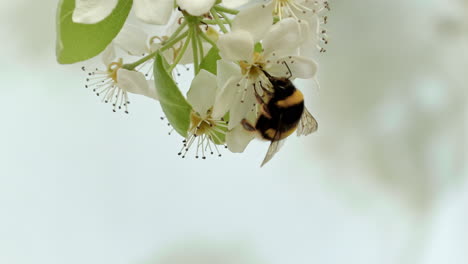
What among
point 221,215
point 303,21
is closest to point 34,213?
point 221,215

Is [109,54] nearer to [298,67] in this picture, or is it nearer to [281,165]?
[298,67]

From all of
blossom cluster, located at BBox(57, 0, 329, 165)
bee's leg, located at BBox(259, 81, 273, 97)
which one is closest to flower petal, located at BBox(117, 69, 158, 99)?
blossom cluster, located at BBox(57, 0, 329, 165)

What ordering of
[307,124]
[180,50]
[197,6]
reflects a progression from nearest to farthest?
[197,6], [180,50], [307,124]

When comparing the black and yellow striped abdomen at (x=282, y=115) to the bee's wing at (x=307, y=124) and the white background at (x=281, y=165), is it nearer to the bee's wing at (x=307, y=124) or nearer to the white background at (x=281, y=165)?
the bee's wing at (x=307, y=124)

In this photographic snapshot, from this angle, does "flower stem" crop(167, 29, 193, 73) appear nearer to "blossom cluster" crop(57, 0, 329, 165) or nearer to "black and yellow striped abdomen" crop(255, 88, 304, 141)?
"blossom cluster" crop(57, 0, 329, 165)

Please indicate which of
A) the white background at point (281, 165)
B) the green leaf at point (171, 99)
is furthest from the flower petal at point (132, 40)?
the white background at point (281, 165)

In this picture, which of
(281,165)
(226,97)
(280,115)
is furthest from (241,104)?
(281,165)

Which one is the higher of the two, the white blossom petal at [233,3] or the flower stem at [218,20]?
the white blossom petal at [233,3]
